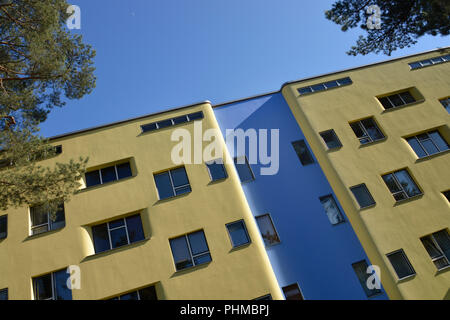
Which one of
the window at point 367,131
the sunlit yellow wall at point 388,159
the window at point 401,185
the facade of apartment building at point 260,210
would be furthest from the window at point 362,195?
the window at point 367,131

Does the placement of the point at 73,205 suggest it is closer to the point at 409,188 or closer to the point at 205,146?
the point at 205,146

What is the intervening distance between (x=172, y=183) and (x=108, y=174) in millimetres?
3588

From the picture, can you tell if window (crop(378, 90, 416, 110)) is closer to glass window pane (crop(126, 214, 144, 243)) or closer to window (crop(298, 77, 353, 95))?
window (crop(298, 77, 353, 95))

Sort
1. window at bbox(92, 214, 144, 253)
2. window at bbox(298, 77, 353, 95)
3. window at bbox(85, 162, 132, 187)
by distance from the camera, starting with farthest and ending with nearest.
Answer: window at bbox(298, 77, 353, 95) → window at bbox(85, 162, 132, 187) → window at bbox(92, 214, 144, 253)

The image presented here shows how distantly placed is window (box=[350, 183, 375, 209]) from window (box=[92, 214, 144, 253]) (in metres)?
10.8

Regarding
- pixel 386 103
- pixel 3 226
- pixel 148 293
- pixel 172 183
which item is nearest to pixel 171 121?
pixel 172 183

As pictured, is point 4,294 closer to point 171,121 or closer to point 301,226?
point 171,121

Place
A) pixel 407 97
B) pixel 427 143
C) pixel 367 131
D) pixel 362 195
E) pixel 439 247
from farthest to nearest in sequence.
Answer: pixel 407 97
pixel 367 131
pixel 427 143
pixel 362 195
pixel 439 247

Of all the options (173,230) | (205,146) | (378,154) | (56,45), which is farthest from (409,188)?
(56,45)

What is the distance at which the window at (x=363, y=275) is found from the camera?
12852mm

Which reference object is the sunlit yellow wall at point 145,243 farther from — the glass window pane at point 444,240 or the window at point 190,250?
the glass window pane at point 444,240

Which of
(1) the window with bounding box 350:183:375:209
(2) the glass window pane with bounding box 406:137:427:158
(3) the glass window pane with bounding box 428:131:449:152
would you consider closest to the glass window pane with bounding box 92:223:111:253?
(1) the window with bounding box 350:183:375:209

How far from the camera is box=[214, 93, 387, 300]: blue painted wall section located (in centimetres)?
1307

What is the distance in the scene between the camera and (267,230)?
1440 cm
